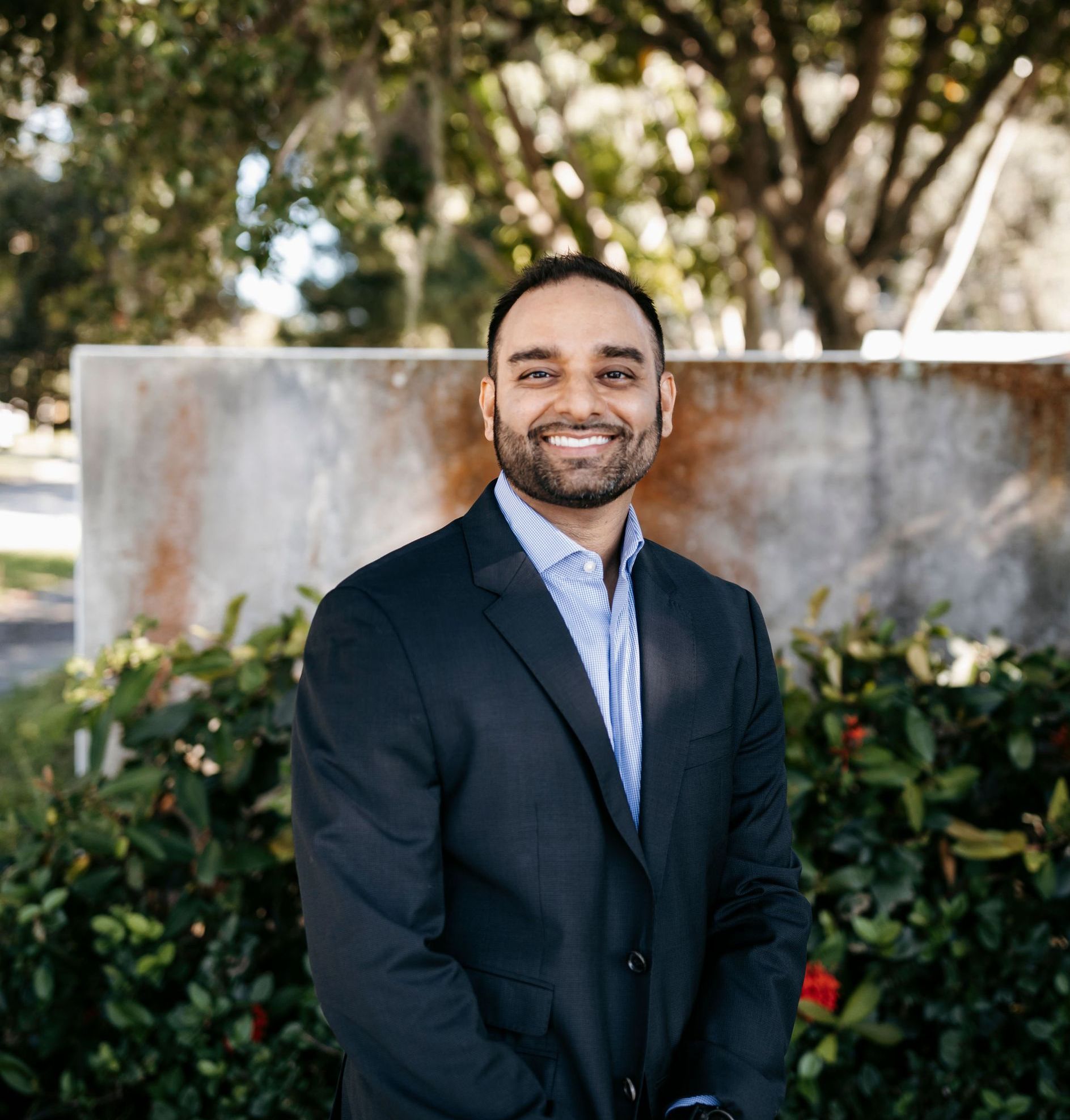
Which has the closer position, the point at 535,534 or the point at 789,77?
the point at 535,534

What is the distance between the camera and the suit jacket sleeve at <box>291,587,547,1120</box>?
1435 millimetres

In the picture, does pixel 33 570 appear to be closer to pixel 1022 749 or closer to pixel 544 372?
pixel 1022 749

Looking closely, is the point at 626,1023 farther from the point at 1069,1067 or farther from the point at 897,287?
the point at 897,287

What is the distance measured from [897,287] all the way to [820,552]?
2044 cm

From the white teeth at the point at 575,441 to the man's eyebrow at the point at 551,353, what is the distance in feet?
0.43

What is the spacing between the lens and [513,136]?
11125 mm

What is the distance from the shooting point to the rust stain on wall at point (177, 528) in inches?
142

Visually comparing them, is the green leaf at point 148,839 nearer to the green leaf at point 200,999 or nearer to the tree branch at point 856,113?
the green leaf at point 200,999

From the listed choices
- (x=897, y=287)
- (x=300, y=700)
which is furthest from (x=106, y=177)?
(x=897, y=287)

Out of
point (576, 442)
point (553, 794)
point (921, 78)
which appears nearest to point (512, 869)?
point (553, 794)

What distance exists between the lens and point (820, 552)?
11.7ft

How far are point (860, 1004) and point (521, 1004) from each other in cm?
130

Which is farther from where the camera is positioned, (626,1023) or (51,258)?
(51,258)

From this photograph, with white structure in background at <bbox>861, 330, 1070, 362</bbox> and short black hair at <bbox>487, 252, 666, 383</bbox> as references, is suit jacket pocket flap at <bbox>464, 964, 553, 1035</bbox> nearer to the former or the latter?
short black hair at <bbox>487, 252, 666, 383</bbox>
